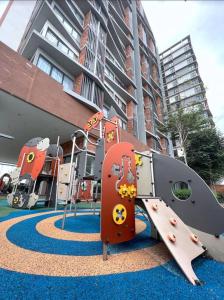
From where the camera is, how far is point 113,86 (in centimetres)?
1280

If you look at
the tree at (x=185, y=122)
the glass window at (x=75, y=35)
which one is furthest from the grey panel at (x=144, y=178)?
the glass window at (x=75, y=35)

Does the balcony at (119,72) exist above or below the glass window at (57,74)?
above

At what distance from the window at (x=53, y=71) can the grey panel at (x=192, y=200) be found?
6935 mm

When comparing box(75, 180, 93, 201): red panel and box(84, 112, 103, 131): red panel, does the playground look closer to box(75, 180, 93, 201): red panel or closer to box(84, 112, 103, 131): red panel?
box(84, 112, 103, 131): red panel

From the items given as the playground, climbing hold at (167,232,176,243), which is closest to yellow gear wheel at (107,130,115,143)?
the playground

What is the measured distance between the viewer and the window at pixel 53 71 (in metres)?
7.19

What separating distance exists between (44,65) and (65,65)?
1203mm

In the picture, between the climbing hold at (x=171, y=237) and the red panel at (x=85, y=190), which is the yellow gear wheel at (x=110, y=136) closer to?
the climbing hold at (x=171, y=237)

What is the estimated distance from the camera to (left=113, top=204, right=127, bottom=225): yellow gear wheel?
162 centimetres

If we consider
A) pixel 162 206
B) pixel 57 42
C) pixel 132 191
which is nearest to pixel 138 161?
pixel 132 191

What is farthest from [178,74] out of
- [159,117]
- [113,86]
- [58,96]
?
[58,96]

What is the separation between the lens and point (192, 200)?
1858 mm

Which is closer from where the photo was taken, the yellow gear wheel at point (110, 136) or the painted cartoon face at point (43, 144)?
the yellow gear wheel at point (110, 136)

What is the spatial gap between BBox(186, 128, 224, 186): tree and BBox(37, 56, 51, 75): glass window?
37.3ft
